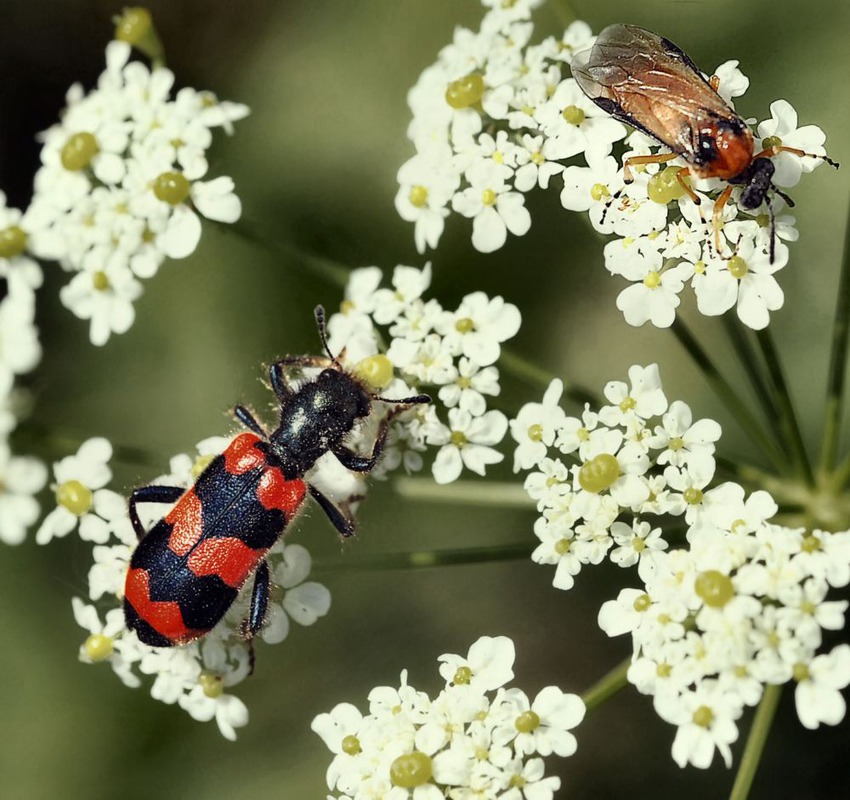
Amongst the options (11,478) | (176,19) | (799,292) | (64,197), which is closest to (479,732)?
(11,478)

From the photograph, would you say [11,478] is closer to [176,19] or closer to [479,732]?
[479,732]

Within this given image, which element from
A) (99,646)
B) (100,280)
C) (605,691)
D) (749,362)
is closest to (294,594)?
(99,646)

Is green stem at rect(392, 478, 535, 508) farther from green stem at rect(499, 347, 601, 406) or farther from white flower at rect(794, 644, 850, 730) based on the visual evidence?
white flower at rect(794, 644, 850, 730)

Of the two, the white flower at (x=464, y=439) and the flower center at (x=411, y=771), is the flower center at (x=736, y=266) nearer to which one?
the white flower at (x=464, y=439)

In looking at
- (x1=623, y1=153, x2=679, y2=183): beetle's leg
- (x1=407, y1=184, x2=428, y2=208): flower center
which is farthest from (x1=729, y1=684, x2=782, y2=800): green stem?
(x1=407, y1=184, x2=428, y2=208): flower center

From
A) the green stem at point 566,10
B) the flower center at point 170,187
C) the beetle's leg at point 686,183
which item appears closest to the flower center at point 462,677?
the beetle's leg at point 686,183
